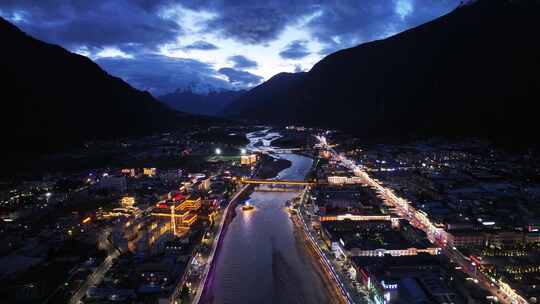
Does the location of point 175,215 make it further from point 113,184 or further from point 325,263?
point 113,184

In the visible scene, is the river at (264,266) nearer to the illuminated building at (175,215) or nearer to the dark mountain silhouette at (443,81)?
the illuminated building at (175,215)

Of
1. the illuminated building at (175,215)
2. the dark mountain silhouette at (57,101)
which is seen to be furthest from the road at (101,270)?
the dark mountain silhouette at (57,101)

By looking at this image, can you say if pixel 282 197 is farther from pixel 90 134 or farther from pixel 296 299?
pixel 90 134

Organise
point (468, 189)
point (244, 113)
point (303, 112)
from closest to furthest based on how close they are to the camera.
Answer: point (468, 189), point (303, 112), point (244, 113)

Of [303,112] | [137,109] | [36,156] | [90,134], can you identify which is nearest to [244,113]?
[303,112]

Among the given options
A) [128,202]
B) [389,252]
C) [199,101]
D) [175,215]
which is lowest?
[389,252]

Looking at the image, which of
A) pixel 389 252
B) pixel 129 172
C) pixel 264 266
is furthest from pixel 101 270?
pixel 129 172
